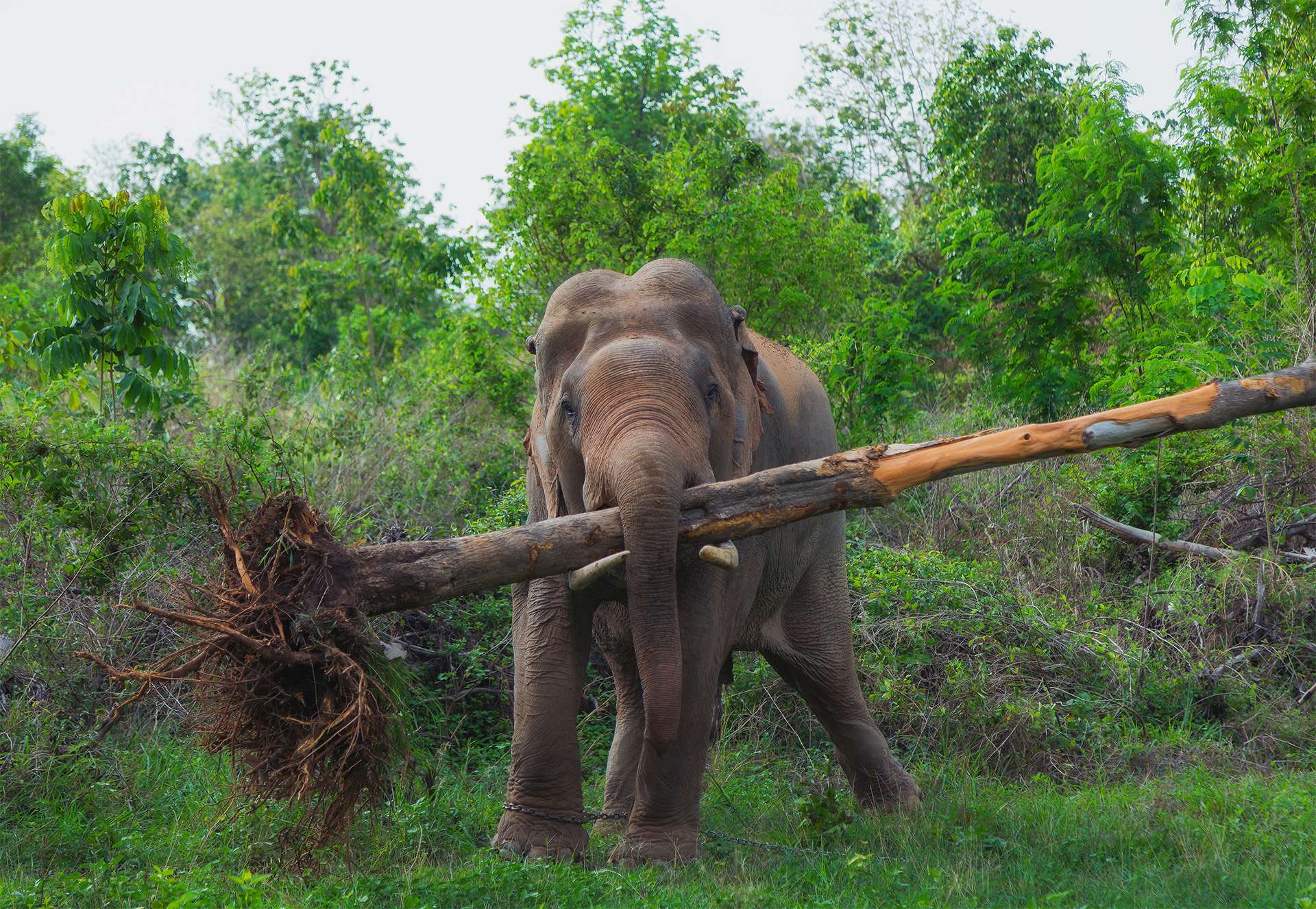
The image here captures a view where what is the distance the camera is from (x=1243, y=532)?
1004cm

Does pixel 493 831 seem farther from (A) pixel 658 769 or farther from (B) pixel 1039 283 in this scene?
(B) pixel 1039 283

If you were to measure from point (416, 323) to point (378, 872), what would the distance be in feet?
66.3

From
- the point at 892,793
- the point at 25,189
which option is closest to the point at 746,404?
the point at 892,793

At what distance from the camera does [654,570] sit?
524cm

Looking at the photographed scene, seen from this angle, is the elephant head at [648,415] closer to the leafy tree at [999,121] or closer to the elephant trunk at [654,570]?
the elephant trunk at [654,570]

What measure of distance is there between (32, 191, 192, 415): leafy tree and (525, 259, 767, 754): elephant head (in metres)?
3.90

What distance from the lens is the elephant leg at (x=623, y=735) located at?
269 inches

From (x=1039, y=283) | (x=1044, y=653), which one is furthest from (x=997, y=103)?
(x=1044, y=653)

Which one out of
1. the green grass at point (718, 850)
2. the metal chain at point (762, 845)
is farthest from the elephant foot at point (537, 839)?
the metal chain at point (762, 845)

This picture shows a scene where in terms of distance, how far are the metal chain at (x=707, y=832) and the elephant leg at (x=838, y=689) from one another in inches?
44.3

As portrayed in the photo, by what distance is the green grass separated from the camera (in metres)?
5.07

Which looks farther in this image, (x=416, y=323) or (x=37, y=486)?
(x=416, y=323)

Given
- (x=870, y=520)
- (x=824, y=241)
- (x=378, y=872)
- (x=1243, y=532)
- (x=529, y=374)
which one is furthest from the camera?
(x=529, y=374)

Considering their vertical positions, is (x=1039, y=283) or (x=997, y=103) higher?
(x=997, y=103)
